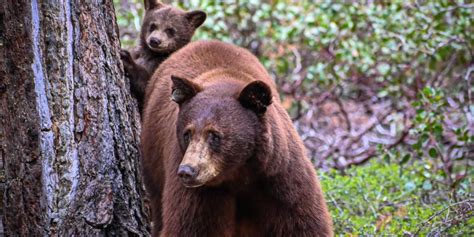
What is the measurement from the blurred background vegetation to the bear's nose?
8.54 ft

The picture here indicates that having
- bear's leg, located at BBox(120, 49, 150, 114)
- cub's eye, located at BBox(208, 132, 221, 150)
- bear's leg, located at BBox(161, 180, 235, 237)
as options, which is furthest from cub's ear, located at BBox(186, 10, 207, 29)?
cub's eye, located at BBox(208, 132, 221, 150)

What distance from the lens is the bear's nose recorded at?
3459 millimetres

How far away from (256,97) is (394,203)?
279 cm

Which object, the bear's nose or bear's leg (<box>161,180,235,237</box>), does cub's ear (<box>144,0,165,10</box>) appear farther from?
the bear's nose

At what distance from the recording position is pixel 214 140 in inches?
143

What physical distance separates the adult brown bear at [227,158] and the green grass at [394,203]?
1.20 m

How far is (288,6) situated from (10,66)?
6.55m

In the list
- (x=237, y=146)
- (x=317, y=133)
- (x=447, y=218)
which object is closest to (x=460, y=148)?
(x=317, y=133)

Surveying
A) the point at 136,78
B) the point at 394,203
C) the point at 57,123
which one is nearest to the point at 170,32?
the point at 136,78

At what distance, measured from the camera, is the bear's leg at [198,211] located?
13.0ft

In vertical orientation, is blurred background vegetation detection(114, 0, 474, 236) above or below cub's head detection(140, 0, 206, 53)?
below

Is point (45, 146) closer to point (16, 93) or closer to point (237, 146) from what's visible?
point (16, 93)

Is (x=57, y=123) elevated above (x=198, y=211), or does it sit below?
above

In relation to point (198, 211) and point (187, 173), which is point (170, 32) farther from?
point (187, 173)
